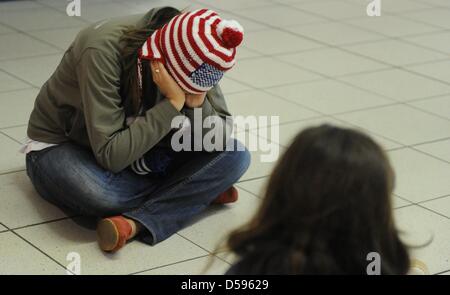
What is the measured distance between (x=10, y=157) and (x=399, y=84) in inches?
66.8

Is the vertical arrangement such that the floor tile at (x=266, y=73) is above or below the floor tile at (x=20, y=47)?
above

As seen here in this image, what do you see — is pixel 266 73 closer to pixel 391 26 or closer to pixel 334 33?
pixel 334 33

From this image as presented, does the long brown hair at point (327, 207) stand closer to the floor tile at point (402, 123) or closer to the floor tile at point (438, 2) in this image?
the floor tile at point (402, 123)

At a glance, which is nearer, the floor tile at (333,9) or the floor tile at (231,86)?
the floor tile at (231,86)

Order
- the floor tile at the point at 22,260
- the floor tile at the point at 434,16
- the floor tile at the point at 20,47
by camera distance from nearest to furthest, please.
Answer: the floor tile at the point at 22,260
the floor tile at the point at 20,47
the floor tile at the point at 434,16

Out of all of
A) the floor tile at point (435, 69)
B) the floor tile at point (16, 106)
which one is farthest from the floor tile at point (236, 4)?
the floor tile at point (16, 106)

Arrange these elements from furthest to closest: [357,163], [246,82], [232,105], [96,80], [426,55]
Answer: [426,55] → [246,82] → [232,105] → [96,80] → [357,163]

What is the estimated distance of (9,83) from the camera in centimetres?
342

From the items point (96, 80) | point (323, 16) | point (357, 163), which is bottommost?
point (323, 16)

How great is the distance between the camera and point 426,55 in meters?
4.14

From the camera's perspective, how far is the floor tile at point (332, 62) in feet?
12.6

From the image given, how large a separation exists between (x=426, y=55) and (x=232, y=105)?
1.24 metres
